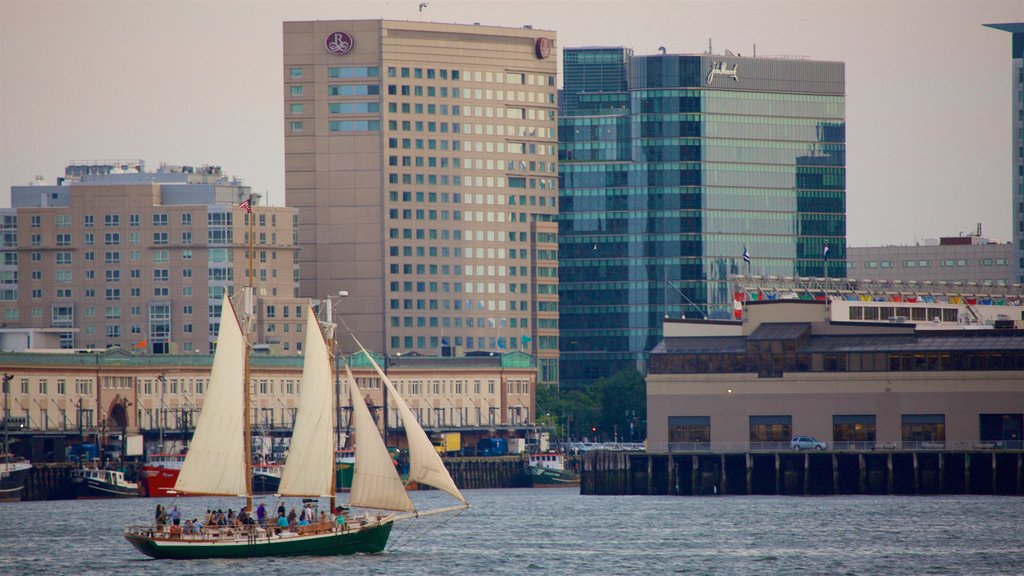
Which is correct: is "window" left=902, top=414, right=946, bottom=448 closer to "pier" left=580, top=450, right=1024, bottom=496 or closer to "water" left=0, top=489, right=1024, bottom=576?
"pier" left=580, top=450, right=1024, bottom=496

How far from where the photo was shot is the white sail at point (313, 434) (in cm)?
11956

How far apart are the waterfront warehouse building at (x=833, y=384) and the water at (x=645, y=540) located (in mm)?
8225

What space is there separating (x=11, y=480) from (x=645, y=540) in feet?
257

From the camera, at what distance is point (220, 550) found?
117m

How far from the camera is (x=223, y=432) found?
120125 millimetres

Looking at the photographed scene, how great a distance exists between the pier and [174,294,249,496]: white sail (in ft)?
Result: 234

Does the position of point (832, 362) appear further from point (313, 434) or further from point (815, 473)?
point (313, 434)

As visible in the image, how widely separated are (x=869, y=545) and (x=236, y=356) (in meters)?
37.8

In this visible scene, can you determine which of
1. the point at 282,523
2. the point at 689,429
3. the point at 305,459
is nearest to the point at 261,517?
the point at 282,523

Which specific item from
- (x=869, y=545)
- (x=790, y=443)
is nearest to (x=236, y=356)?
(x=869, y=545)

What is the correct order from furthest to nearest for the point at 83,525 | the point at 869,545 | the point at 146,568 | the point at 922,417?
the point at 922,417, the point at 83,525, the point at 869,545, the point at 146,568

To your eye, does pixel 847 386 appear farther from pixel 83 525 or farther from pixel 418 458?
pixel 418 458

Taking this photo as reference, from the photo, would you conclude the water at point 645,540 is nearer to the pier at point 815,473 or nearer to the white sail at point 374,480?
the pier at point 815,473

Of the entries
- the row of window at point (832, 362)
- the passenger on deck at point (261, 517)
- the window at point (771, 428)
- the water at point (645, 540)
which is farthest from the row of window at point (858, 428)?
the passenger on deck at point (261, 517)
